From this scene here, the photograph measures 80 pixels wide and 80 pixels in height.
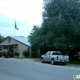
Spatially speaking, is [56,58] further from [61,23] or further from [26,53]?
[26,53]

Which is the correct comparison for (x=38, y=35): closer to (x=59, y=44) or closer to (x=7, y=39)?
(x=59, y=44)

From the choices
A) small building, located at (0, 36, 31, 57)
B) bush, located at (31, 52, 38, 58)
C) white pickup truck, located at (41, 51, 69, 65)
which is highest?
small building, located at (0, 36, 31, 57)

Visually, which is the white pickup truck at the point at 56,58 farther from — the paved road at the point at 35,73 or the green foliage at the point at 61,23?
the paved road at the point at 35,73

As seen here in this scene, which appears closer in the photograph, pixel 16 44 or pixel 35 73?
pixel 35 73

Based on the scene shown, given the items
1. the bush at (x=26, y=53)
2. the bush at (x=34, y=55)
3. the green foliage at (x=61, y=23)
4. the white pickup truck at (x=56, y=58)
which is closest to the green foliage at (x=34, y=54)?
the bush at (x=34, y=55)

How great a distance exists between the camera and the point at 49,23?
2930 cm

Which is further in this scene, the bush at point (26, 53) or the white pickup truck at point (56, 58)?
the bush at point (26, 53)

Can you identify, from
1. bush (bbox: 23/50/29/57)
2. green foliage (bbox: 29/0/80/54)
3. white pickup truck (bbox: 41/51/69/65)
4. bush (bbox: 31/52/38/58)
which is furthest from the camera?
bush (bbox: 31/52/38/58)

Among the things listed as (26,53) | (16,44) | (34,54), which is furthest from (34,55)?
(16,44)

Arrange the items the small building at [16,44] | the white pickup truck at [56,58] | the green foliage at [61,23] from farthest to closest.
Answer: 1. the small building at [16,44]
2. the green foliage at [61,23]
3. the white pickup truck at [56,58]

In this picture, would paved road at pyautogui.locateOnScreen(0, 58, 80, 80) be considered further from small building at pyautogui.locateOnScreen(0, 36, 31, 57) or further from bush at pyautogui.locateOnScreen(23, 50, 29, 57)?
small building at pyautogui.locateOnScreen(0, 36, 31, 57)

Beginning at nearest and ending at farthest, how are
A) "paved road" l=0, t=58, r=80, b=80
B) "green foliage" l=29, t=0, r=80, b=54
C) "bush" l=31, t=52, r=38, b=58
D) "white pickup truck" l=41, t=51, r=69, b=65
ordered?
"paved road" l=0, t=58, r=80, b=80
"white pickup truck" l=41, t=51, r=69, b=65
"green foliage" l=29, t=0, r=80, b=54
"bush" l=31, t=52, r=38, b=58

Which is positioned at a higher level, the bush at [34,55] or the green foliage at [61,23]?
the green foliage at [61,23]

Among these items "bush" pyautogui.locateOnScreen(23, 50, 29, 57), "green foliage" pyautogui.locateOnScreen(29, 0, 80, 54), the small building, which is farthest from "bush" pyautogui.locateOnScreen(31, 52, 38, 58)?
"green foliage" pyautogui.locateOnScreen(29, 0, 80, 54)
